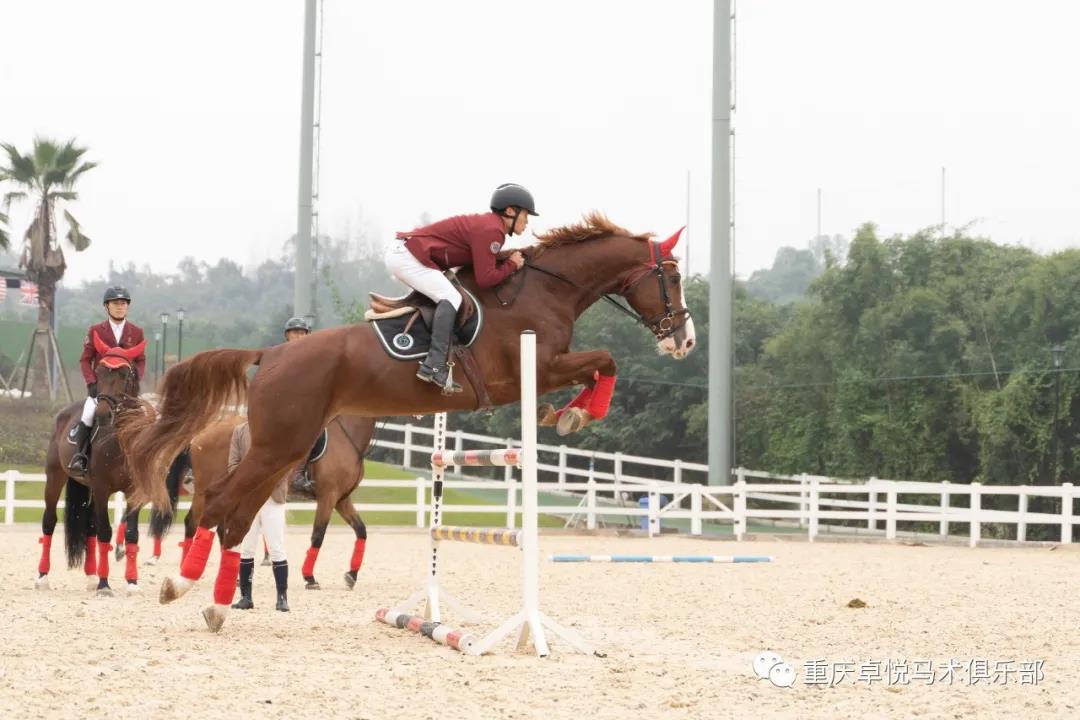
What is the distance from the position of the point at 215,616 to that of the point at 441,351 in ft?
7.36

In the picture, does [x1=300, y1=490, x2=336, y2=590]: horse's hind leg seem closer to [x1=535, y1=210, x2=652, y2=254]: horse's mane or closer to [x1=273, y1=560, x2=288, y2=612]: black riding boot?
[x1=273, y1=560, x2=288, y2=612]: black riding boot

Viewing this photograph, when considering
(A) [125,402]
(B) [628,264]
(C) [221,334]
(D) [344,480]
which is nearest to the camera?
(B) [628,264]

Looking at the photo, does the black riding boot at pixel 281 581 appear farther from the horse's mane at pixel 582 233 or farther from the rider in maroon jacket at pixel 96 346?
the horse's mane at pixel 582 233

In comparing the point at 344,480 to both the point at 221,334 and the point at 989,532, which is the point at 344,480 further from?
the point at 221,334

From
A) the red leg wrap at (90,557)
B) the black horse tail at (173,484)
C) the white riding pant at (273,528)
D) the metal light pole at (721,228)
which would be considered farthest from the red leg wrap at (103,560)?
the metal light pole at (721,228)

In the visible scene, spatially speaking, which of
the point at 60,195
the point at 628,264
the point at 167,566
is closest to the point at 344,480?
the point at 167,566

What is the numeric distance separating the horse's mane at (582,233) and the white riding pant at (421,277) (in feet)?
2.43

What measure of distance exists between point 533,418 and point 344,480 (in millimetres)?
5469

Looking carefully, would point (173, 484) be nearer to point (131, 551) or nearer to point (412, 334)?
point (131, 551)

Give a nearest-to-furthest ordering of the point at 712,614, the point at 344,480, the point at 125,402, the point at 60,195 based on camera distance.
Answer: the point at 712,614, the point at 125,402, the point at 344,480, the point at 60,195

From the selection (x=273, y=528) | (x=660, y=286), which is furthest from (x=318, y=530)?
(x=660, y=286)

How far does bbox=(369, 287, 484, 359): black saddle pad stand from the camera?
24.8ft

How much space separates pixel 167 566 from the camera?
14539 mm

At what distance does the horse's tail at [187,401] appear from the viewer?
8547mm
